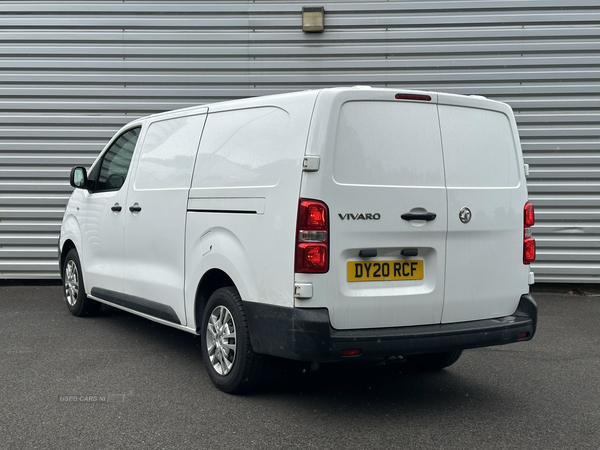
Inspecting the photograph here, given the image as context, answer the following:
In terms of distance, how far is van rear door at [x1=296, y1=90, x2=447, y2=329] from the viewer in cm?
394

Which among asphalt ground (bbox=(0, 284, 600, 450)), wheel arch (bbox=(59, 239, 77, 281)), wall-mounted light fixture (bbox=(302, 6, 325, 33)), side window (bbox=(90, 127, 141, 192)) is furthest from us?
wall-mounted light fixture (bbox=(302, 6, 325, 33))

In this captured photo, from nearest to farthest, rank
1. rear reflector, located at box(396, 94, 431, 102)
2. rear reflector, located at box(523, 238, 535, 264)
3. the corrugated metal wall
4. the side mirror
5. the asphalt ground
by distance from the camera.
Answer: the asphalt ground < rear reflector, located at box(396, 94, 431, 102) < rear reflector, located at box(523, 238, 535, 264) < the side mirror < the corrugated metal wall

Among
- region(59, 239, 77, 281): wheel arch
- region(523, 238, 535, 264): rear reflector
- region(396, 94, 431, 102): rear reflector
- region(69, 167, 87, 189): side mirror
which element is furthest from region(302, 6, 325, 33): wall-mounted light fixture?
region(523, 238, 535, 264): rear reflector

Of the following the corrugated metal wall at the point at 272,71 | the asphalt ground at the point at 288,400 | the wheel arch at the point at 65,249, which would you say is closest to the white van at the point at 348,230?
the asphalt ground at the point at 288,400

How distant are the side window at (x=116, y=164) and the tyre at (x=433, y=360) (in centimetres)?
284

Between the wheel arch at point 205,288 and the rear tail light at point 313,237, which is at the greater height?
the rear tail light at point 313,237

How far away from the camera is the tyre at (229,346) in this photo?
4.32 metres

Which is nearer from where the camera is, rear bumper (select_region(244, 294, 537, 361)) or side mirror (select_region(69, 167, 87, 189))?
rear bumper (select_region(244, 294, 537, 361))

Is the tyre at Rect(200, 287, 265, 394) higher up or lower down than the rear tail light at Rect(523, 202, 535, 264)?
lower down

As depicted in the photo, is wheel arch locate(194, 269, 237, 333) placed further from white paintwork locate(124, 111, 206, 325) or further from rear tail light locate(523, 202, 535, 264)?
rear tail light locate(523, 202, 535, 264)

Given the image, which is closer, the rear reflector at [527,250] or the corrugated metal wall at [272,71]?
the rear reflector at [527,250]

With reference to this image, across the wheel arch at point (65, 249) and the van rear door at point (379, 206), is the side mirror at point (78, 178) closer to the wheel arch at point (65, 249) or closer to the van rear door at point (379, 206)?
the wheel arch at point (65, 249)

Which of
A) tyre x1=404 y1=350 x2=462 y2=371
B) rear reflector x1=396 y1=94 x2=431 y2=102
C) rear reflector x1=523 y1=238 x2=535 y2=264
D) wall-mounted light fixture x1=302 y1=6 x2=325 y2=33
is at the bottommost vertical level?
tyre x1=404 y1=350 x2=462 y2=371

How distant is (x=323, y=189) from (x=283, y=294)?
0.64 metres
